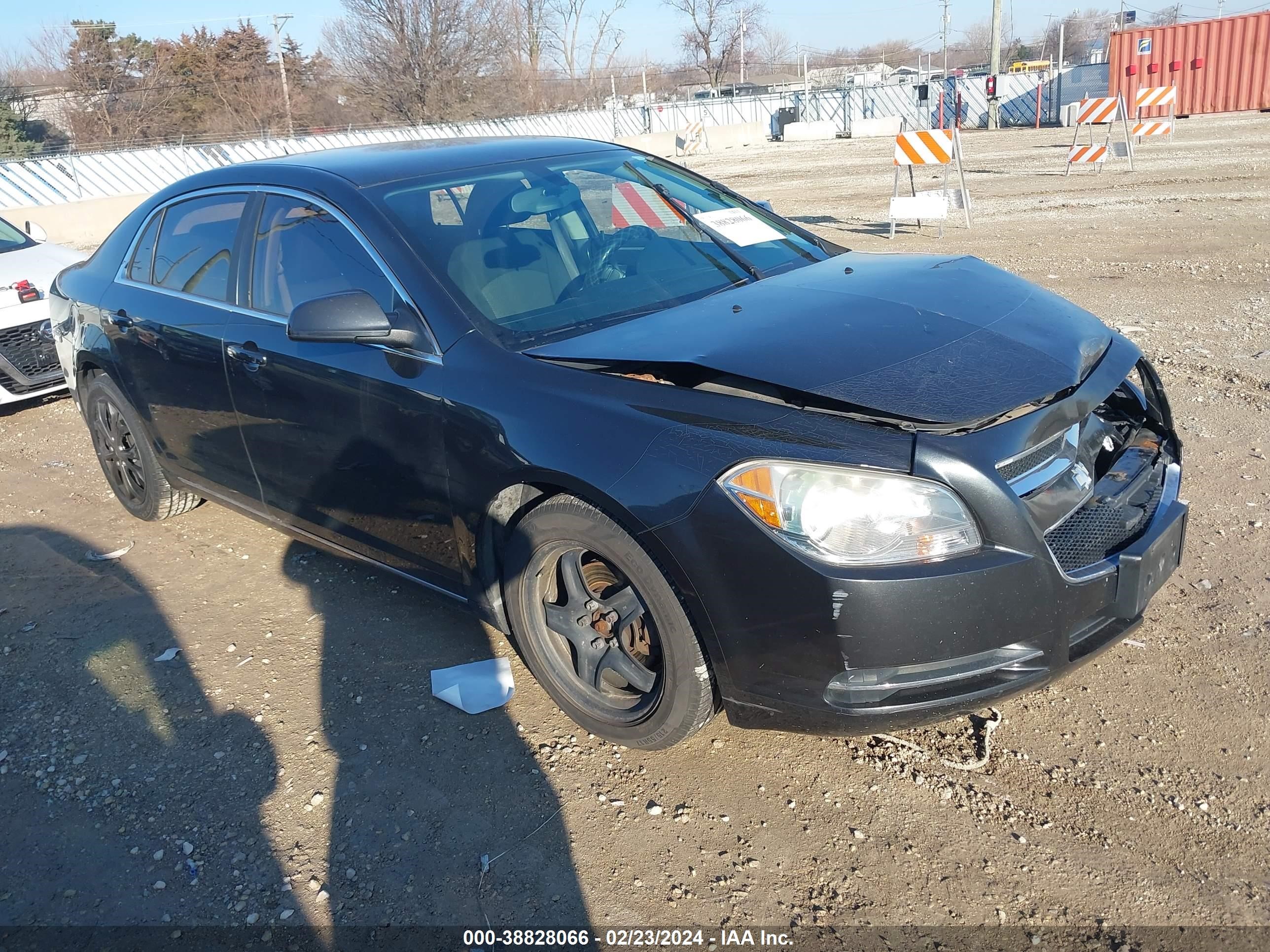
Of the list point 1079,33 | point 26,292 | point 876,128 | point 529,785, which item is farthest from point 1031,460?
point 1079,33

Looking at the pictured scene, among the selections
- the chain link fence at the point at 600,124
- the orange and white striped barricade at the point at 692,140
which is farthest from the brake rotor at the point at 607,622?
the orange and white striped barricade at the point at 692,140

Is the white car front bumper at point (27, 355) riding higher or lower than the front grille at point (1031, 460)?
lower

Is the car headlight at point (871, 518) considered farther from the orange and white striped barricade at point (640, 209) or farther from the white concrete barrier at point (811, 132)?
the white concrete barrier at point (811, 132)

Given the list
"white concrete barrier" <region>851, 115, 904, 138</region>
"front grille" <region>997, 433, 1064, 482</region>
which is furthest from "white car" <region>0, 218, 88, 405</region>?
"white concrete barrier" <region>851, 115, 904, 138</region>

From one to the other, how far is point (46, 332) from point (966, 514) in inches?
277

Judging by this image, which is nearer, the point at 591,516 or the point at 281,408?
the point at 591,516

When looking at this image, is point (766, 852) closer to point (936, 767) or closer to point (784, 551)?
point (936, 767)

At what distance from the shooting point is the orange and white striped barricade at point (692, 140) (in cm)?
3519

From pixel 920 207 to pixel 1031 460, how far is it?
1018 cm

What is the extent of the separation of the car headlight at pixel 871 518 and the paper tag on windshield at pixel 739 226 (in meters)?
1.71

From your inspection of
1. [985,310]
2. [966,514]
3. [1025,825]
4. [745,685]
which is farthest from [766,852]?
[985,310]

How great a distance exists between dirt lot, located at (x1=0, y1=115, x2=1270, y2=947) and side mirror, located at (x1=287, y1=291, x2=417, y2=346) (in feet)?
3.99

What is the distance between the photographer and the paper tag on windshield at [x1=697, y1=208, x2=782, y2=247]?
390 cm

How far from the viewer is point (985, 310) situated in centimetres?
306
